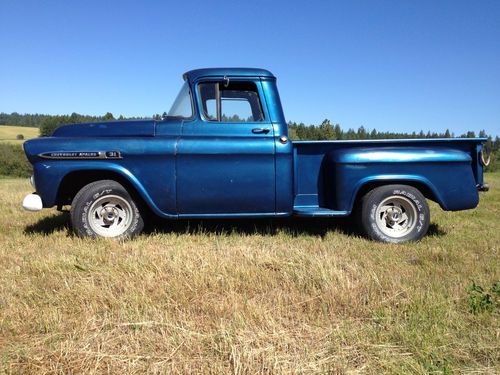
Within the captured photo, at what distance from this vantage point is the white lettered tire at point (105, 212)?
454cm

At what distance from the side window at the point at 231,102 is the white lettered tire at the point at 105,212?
4.45ft

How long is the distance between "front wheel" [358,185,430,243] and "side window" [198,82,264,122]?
161 centimetres

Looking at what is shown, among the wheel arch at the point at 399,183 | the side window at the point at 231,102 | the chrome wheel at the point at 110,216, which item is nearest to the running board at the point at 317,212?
the wheel arch at the point at 399,183

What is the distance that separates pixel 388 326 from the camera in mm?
2506

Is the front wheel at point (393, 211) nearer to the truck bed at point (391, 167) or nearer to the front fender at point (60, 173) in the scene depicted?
the truck bed at point (391, 167)

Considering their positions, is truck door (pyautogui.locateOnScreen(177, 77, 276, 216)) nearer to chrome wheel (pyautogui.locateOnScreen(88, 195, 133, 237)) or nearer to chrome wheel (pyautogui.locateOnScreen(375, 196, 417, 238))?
chrome wheel (pyautogui.locateOnScreen(88, 195, 133, 237))

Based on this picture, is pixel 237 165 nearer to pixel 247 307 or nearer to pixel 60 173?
pixel 60 173

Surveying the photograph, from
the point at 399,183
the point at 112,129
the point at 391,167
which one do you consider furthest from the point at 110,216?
the point at 399,183

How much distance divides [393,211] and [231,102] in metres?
2.32

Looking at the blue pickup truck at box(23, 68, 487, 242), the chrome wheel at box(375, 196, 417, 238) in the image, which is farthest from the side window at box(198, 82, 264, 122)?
the chrome wheel at box(375, 196, 417, 238)

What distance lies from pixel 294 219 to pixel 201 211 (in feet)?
6.36

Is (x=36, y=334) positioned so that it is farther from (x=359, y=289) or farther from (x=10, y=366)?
(x=359, y=289)

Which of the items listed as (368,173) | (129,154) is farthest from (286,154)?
(129,154)

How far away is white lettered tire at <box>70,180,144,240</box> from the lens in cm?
454
